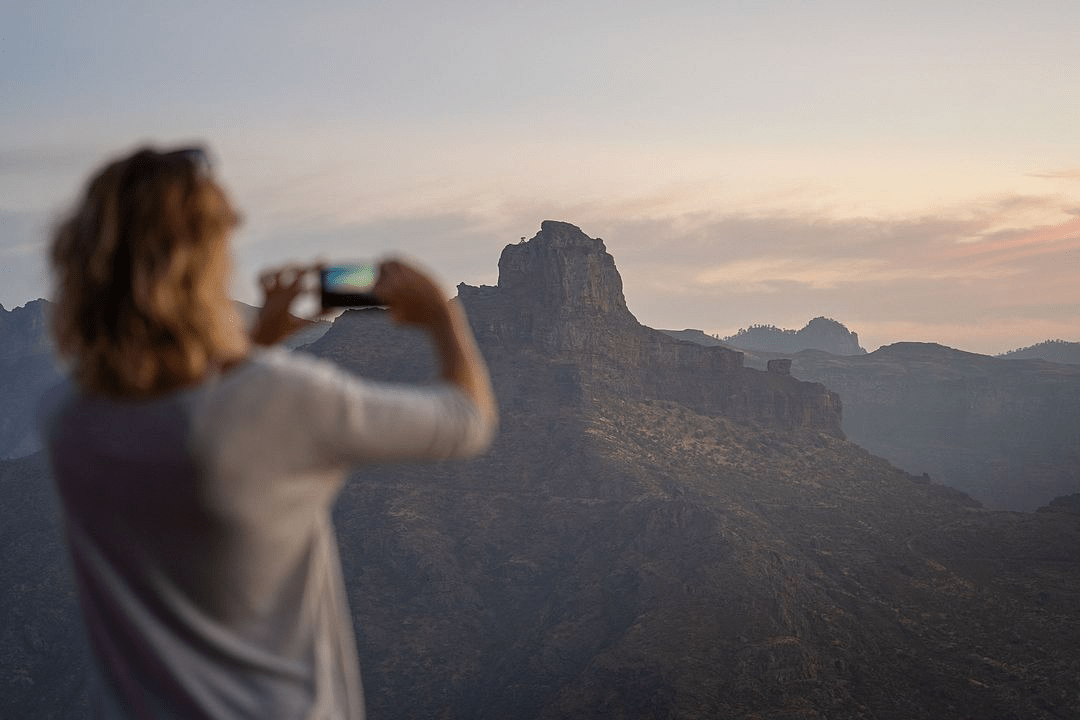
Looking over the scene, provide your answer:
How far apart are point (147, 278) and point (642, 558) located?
67.1 metres

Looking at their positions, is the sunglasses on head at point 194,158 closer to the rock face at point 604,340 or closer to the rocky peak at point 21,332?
the rock face at point 604,340

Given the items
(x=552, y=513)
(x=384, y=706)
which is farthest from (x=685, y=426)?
(x=384, y=706)

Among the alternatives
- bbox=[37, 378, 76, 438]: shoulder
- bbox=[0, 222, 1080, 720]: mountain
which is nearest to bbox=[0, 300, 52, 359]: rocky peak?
bbox=[0, 222, 1080, 720]: mountain

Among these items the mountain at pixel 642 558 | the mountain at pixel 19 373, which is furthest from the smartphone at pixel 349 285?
the mountain at pixel 19 373

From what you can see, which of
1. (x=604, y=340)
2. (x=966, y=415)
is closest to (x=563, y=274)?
(x=604, y=340)

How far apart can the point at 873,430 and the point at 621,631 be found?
11829 cm

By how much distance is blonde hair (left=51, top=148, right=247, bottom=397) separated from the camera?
1.64 metres

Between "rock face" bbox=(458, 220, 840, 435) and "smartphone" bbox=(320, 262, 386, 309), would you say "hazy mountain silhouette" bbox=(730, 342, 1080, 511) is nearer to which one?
"rock face" bbox=(458, 220, 840, 435)

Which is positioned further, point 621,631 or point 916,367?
point 916,367

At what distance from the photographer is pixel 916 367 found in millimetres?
178875

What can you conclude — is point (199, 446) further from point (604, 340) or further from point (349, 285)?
point (604, 340)

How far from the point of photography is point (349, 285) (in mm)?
2008

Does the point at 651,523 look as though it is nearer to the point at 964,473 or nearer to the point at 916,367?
the point at 964,473

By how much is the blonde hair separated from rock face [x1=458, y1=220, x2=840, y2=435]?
309 ft
